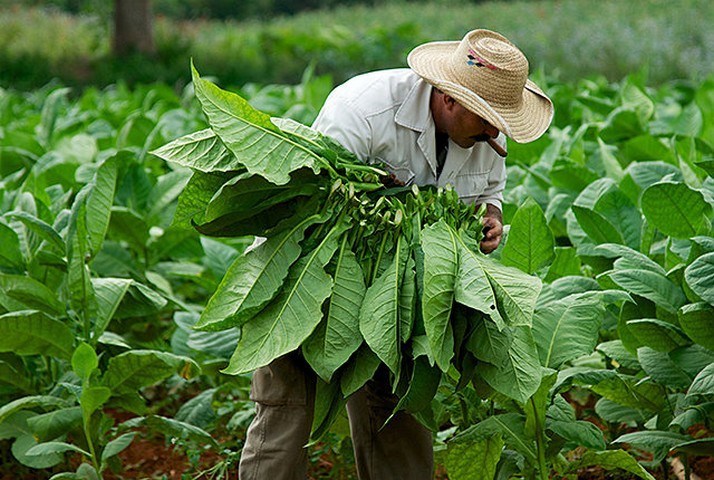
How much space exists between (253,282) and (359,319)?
0.28m

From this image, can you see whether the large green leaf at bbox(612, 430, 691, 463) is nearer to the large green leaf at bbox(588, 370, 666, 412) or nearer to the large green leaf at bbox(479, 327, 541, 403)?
the large green leaf at bbox(588, 370, 666, 412)

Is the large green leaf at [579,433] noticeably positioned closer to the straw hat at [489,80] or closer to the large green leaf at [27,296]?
the straw hat at [489,80]

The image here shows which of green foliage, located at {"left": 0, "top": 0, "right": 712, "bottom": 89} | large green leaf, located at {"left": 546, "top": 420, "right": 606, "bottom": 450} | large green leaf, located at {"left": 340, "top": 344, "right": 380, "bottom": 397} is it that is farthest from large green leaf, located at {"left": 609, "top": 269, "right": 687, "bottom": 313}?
green foliage, located at {"left": 0, "top": 0, "right": 712, "bottom": 89}

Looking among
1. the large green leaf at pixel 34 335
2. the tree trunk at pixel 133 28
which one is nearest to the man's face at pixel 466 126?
the large green leaf at pixel 34 335

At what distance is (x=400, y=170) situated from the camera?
301 centimetres

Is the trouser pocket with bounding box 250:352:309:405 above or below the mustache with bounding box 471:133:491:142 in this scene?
below

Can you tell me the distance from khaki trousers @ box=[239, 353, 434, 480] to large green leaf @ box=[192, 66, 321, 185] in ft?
1.82

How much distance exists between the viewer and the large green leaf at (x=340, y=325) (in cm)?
271

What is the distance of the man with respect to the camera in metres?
2.87

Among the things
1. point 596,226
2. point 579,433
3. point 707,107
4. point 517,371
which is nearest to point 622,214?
point 596,226

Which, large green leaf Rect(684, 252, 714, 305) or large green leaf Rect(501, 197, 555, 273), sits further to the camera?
large green leaf Rect(501, 197, 555, 273)

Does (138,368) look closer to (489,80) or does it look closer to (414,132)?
(414,132)

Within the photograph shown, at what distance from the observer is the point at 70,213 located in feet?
12.6

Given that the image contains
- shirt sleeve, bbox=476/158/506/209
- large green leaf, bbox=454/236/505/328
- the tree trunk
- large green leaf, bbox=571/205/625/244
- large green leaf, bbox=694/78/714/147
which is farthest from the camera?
the tree trunk
